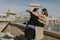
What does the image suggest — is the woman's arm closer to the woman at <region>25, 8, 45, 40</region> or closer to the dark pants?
the woman at <region>25, 8, 45, 40</region>

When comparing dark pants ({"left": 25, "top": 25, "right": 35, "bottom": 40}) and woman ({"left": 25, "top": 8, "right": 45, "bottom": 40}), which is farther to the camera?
dark pants ({"left": 25, "top": 25, "right": 35, "bottom": 40})

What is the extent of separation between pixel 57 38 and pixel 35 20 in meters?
1.05

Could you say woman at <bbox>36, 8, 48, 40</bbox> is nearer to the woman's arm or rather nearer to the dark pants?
the woman's arm

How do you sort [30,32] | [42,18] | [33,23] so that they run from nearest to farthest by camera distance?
[42,18] < [33,23] < [30,32]

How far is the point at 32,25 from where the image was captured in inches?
314

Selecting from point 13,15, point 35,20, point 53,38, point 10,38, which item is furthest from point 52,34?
point 13,15

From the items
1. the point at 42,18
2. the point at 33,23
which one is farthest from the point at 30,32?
the point at 42,18

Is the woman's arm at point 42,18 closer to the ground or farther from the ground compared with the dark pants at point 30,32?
farther from the ground

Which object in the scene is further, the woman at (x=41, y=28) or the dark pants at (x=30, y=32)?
the dark pants at (x=30, y=32)

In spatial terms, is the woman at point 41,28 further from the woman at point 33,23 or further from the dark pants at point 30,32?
the dark pants at point 30,32

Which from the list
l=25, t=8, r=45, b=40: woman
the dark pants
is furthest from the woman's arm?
the dark pants

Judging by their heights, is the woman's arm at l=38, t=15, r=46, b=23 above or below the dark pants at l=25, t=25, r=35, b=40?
above

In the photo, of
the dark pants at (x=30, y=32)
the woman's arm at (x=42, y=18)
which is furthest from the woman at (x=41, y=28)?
the dark pants at (x=30, y=32)

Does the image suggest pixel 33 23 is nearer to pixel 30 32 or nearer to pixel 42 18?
pixel 30 32
